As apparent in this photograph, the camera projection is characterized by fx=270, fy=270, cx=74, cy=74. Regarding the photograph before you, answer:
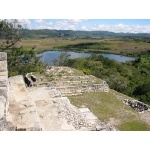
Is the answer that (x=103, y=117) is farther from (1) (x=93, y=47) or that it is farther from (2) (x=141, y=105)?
(1) (x=93, y=47)

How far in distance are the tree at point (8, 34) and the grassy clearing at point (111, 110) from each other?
7.70m

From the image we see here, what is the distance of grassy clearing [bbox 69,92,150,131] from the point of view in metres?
9.51

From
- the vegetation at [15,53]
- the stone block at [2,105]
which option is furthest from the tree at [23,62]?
the stone block at [2,105]

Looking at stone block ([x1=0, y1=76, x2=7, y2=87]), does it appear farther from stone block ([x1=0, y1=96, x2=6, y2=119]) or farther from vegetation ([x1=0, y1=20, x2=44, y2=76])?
vegetation ([x1=0, y1=20, x2=44, y2=76])

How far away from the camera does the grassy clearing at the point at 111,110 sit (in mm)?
9508

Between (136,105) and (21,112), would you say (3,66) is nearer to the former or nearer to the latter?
(21,112)

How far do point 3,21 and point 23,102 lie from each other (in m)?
11.8

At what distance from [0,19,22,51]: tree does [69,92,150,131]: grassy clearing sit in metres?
7.70

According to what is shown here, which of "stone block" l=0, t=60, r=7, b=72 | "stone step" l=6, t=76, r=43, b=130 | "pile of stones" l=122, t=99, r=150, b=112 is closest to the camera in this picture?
"stone step" l=6, t=76, r=43, b=130

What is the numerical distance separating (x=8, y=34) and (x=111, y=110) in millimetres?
10122

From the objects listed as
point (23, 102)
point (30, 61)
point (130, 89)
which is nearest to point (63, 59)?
point (130, 89)

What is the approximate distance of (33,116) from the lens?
564cm

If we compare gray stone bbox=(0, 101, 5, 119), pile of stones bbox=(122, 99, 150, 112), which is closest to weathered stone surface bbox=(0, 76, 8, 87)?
gray stone bbox=(0, 101, 5, 119)

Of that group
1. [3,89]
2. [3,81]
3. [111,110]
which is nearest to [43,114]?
[3,81]
